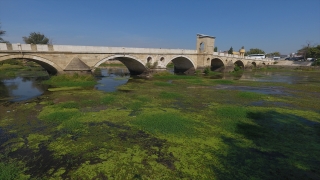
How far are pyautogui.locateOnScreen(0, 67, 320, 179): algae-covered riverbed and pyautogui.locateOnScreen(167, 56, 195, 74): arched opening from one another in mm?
24600

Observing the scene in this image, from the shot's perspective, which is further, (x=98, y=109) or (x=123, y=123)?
(x=98, y=109)

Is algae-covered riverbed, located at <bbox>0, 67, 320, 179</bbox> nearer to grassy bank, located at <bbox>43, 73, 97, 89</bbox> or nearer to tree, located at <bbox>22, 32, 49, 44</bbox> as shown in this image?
grassy bank, located at <bbox>43, 73, 97, 89</bbox>

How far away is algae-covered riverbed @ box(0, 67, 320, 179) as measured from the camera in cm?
472

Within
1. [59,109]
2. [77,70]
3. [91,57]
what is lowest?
[59,109]

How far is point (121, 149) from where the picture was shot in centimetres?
579

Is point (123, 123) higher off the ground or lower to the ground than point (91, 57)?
lower

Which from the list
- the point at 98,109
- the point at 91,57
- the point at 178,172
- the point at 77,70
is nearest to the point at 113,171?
the point at 178,172

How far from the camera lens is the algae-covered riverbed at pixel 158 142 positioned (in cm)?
472

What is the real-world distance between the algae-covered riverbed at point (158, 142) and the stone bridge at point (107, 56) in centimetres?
912

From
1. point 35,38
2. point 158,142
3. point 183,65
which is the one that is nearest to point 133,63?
point 183,65

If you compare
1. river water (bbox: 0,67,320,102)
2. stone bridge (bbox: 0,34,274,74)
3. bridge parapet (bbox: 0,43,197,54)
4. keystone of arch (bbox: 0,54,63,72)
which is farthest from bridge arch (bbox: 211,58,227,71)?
keystone of arch (bbox: 0,54,63,72)

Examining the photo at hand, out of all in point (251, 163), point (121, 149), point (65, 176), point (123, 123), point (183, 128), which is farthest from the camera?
point (123, 123)

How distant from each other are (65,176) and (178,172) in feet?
8.90

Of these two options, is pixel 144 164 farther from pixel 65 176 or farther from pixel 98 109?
pixel 98 109
